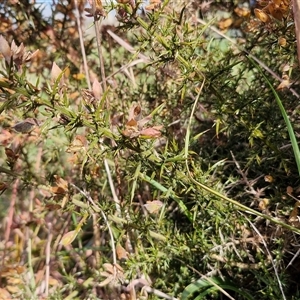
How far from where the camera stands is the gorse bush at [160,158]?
0.80 metres

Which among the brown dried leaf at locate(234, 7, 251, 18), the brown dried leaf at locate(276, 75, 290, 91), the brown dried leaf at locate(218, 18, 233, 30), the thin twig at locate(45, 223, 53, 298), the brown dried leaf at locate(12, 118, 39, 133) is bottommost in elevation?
the thin twig at locate(45, 223, 53, 298)

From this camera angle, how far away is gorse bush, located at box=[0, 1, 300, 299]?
0.80 m

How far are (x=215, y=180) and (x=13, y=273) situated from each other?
54 centimetres

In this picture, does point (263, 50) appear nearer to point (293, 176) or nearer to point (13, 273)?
point (293, 176)

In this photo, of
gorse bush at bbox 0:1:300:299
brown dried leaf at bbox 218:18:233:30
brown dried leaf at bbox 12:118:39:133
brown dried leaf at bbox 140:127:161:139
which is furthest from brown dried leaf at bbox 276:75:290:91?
brown dried leaf at bbox 218:18:233:30

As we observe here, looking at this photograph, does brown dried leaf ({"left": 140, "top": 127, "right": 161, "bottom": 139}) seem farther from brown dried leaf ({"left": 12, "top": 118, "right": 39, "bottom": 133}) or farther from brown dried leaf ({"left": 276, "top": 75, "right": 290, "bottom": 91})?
brown dried leaf ({"left": 276, "top": 75, "right": 290, "bottom": 91})

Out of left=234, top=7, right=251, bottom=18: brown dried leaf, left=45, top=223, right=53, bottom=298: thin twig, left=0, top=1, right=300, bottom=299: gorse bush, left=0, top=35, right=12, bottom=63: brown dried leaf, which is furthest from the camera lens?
left=234, top=7, right=251, bottom=18: brown dried leaf

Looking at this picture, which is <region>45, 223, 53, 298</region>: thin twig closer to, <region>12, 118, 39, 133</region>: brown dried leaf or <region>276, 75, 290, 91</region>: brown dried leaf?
<region>12, 118, 39, 133</region>: brown dried leaf

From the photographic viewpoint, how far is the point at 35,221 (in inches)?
50.6

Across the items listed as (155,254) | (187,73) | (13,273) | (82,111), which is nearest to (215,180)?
A: (155,254)

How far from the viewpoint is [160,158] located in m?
0.87

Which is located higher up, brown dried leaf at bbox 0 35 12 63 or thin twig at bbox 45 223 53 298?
brown dried leaf at bbox 0 35 12 63

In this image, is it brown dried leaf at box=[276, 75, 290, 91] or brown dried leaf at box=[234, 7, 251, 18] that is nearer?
brown dried leaf at box=[276, 75, 290, 91]

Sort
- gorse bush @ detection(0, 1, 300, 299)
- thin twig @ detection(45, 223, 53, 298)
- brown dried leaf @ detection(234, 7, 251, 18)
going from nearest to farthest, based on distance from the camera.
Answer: gorse bush @ detection(0, 1, 300, 299) < thin twig @ detection(45, 223, 53, 298) < brown dried leaf @ detection(234, 7, 251, 18)
